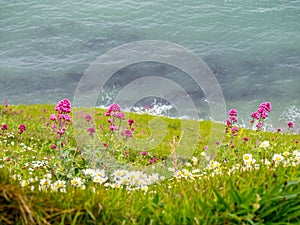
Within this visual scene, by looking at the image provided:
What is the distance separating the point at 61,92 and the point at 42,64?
Result: 20.8 ft

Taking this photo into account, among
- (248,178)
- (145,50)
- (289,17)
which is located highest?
(289,17)

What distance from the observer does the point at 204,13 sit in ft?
140

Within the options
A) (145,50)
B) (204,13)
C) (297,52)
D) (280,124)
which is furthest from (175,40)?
(280,124)

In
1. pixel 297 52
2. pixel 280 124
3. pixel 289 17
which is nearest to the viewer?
pixel 280 124

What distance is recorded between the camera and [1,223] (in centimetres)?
375

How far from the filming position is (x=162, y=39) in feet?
127

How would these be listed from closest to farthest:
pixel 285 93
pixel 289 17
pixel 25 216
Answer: pixel 25 216 < pixel 285 93 < pixel 289 17

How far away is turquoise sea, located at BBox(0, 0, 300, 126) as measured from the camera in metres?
31.4

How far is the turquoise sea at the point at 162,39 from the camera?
31375 mm

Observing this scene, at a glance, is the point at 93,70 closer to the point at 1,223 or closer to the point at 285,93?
the point at 285,93

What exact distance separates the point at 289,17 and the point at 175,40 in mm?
11989

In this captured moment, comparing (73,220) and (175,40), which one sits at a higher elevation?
(175,40)

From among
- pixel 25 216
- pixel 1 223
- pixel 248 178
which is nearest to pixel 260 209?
pixel 248 178

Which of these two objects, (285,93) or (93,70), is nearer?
(285,93)
